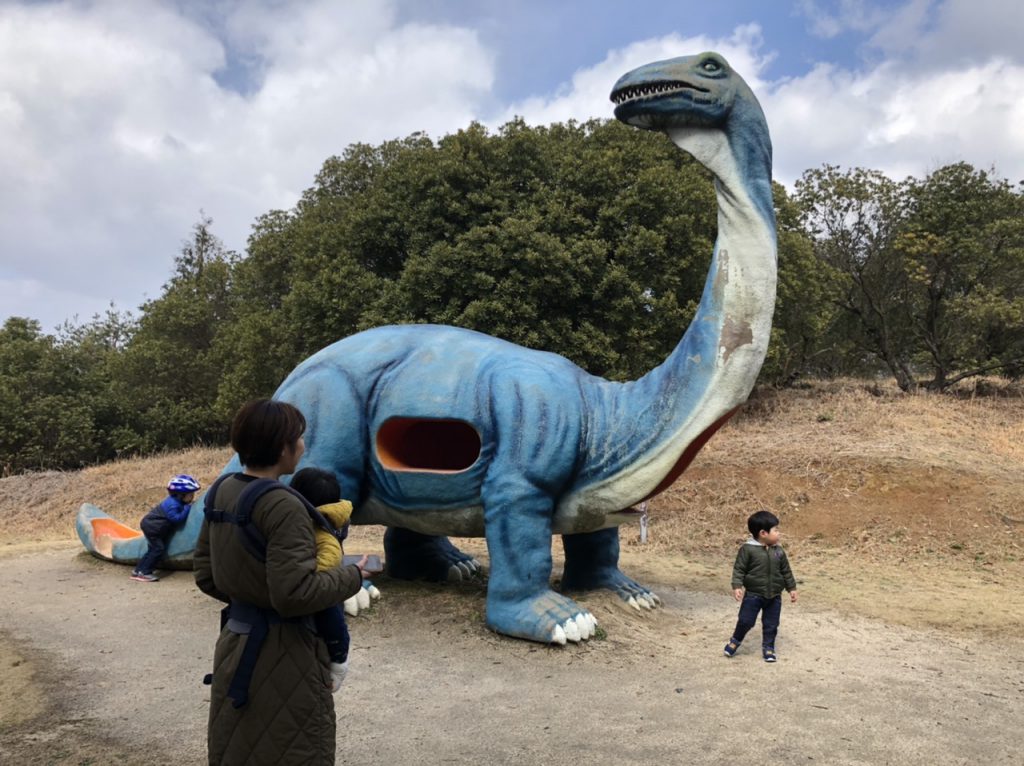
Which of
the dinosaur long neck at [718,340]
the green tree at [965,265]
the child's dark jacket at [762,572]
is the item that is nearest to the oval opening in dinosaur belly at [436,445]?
the dinosaur long neck at [718,340]

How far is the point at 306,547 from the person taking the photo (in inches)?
78.6

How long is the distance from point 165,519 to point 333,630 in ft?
17.3

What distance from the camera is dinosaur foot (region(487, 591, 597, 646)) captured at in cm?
484

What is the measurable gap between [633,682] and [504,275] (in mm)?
8917

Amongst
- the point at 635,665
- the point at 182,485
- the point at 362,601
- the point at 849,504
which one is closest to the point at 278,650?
the point at 635,665

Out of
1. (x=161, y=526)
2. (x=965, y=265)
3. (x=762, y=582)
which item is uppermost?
(x=965, y=265)

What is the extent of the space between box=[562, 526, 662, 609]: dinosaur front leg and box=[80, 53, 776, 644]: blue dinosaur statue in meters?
0.05

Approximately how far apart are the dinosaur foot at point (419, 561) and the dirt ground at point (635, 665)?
1.13 feet

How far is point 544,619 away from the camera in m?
4.89

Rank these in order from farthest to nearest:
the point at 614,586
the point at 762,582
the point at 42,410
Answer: the point at 42,410 < the point at 614,586 < the point at 762,582

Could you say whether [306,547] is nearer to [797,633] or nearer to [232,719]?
[232,719]

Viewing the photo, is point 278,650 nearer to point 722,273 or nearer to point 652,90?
point 722,273

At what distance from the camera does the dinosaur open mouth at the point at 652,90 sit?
15.7 ft

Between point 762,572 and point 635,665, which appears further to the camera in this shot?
point 762,572
